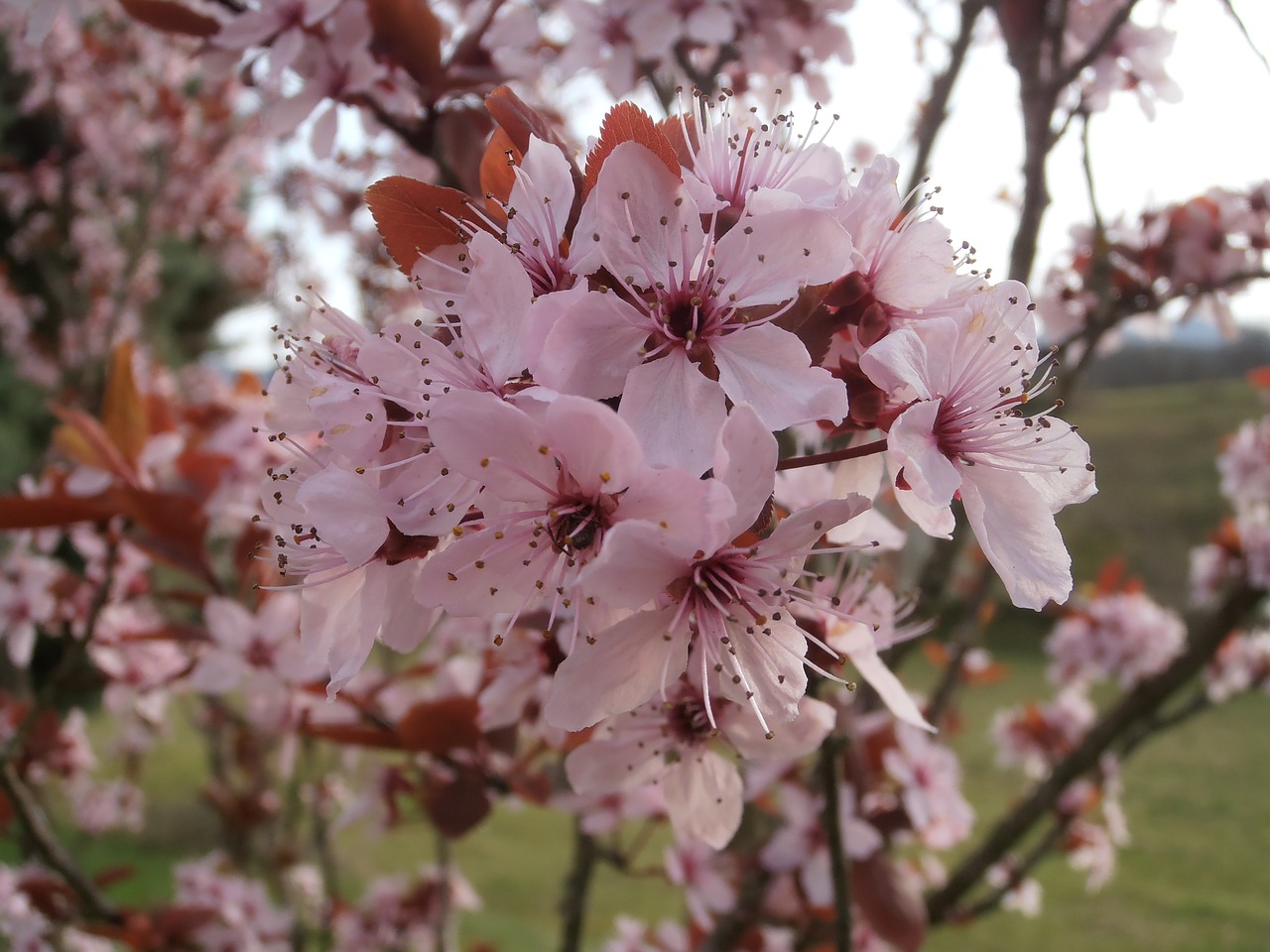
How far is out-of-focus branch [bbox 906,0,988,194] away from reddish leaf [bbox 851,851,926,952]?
839mm

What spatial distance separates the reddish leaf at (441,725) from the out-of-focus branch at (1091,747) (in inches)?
31.9

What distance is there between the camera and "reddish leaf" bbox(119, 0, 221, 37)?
35.4 inches

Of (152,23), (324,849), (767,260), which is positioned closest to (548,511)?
(767,260)

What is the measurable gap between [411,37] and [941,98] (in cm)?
74

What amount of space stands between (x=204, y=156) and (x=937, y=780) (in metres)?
4.06

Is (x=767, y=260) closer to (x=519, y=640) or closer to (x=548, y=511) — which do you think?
(x=548, y=511)

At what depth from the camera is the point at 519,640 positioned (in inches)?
28.9

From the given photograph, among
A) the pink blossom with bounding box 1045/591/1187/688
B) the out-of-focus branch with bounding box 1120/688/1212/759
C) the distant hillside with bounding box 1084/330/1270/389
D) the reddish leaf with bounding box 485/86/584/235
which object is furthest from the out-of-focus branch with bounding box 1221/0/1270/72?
the distant hillside with bounding box 1084/330/1270/389

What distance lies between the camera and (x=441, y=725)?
33.3 inches

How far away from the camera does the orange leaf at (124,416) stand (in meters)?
1.05

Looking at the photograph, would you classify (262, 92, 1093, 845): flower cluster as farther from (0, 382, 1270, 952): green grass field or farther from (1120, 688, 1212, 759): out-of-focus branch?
(1120, 688, 1212, 759): out-of-focus branch

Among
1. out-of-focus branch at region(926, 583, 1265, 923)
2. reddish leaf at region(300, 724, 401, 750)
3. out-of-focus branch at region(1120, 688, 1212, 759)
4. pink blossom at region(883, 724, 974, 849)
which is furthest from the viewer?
out-of-focus branch at region(1120, 688, 1212, 759)

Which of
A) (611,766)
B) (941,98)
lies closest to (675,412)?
(611,766)

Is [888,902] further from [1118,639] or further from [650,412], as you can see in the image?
[1118,639]
